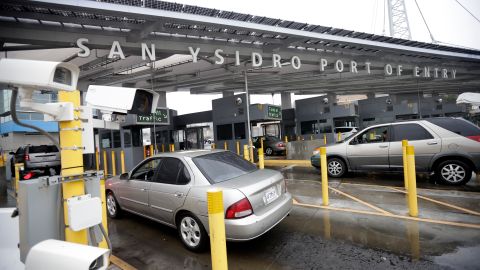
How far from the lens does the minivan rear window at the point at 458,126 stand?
6.38m

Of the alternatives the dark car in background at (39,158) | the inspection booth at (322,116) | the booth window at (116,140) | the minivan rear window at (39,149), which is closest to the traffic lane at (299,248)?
the dark car in background at (39,158)

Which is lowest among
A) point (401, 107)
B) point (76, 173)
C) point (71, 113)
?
point (76, 173)

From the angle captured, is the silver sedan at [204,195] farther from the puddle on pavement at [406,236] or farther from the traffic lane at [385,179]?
the traffic lane at [385,179]

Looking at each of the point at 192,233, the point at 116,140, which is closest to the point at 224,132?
the point at 116,140

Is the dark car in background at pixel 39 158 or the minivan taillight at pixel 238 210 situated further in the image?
the dark car in background at pixel 39 158

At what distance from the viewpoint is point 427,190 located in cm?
618

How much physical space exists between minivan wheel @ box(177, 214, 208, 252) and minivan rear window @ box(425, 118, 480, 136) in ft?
22.9

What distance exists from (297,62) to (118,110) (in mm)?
9309

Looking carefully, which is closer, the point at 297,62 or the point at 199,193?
the point at 199,193

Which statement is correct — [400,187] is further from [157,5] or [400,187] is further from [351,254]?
[157,5]

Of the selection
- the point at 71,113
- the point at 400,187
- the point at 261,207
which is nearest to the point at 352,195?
the point at 400,187

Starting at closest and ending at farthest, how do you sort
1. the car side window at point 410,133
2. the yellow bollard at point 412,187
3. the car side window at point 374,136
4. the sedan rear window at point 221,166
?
the sedan rear window at point 221,166
the yellow bollard at point 412,187
the car side window at point 410,133
the car side window at point 374,136

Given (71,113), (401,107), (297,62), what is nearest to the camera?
(71,113)

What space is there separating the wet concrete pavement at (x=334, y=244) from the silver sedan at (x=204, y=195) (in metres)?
0.36
